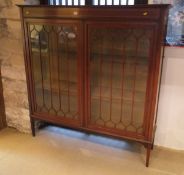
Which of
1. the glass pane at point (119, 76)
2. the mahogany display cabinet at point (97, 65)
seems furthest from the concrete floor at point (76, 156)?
the glass pane at point (119, 76)

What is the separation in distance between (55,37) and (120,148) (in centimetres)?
125

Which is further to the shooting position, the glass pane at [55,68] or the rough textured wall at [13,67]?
the rough textured wall at [13,67]

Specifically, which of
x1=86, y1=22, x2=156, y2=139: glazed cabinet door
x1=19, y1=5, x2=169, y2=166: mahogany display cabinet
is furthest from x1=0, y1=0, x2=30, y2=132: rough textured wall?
x1=86, y1=22, x2=156, y2=139: glazed cabinet door

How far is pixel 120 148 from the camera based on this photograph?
7.38 ft

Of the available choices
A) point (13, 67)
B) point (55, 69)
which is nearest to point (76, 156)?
point (55, 69)

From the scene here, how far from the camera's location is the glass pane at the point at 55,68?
1998mm

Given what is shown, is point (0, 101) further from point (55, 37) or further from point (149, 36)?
point (149, 36)

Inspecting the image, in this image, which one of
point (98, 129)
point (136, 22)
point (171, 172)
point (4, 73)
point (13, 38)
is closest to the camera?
point (136, 22)

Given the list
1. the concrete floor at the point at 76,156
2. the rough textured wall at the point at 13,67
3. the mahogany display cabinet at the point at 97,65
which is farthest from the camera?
the rough textured wall at the point at 13,67

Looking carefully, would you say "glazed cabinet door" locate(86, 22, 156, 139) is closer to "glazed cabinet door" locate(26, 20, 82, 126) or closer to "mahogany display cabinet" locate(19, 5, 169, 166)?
"mahogany display cabinet" locate(19, 5, 169, 166)

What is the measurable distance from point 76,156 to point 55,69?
2.79 feet

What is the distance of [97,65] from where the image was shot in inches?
76.5

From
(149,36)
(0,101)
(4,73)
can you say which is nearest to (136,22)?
(149,36)

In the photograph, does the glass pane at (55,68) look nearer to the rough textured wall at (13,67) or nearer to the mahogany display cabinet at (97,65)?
the mahogany display cabinet at (97,65)
